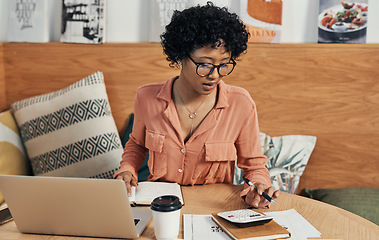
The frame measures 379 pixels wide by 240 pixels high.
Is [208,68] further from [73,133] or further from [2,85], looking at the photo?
[2,85]

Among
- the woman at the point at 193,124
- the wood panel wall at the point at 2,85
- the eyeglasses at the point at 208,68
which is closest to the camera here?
the eyeglasses at the point at 208,68

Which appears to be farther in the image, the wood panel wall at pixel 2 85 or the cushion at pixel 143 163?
the wood panel wall at pixel 2 85

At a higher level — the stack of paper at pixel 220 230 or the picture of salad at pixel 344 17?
the picture of salad at pixel 344 17

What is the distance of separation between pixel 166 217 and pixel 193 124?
1.97 ft

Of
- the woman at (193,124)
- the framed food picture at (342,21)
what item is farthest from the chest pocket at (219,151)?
the framed food picture at (342,21)

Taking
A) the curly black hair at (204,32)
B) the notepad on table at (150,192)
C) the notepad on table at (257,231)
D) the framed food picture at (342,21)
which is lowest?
the notepad on table at (150,192)

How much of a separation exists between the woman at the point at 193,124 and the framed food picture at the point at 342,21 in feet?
3.47

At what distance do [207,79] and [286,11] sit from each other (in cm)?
125

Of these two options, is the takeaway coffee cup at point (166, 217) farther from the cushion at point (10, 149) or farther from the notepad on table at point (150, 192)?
the cushion at point (10, 149)

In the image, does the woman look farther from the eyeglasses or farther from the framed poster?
the framed poster

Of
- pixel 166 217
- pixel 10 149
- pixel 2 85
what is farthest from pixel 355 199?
pixel 2 85

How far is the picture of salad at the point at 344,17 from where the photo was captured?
2.39m

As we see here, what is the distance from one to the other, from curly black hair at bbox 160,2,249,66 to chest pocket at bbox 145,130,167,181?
0.31 meters

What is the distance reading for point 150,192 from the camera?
1.39 m
